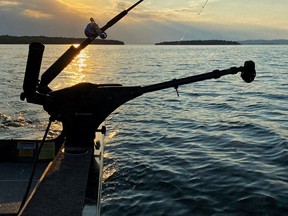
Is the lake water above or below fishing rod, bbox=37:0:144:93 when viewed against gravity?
below

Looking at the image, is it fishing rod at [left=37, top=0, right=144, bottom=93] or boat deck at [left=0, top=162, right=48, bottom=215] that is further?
boat deck at [left=0, top=162, right=48, bottom=215]

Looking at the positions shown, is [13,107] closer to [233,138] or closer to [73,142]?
[233,138]

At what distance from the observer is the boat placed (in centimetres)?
453

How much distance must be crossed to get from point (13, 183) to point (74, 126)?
9.32 ft

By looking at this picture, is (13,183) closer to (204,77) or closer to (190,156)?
(204,77)

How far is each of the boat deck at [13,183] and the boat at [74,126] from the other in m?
0.04

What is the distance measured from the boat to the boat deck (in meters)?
0.04

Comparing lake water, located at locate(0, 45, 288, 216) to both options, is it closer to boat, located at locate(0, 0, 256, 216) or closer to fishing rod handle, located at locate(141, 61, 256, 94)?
boat, located at locate(0, 0, 256, 216)

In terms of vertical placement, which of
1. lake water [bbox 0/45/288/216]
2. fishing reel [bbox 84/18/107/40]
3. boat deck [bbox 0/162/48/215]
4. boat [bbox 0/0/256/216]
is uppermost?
fishing reel [bbox 84/18/107/40]

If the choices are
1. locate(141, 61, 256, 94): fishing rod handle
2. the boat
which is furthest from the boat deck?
locate(141, 61, 256, 94): fishing rod handle

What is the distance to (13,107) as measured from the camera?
73.0ft

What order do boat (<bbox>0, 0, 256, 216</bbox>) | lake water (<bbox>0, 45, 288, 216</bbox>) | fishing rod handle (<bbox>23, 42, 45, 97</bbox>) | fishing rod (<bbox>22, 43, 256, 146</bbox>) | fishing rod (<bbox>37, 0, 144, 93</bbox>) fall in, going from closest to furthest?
fishing rod handle (<bbox>23, 42, 45, 97</bbox>)
boat (<bbox>0, 0, 256, 216</bbox>)
fishing rod (<bbox>37, 0, 144, 93</bbox>)
fishing rod (<bbox>22, 43, 256, 146</bbox>)
lake water (<bbox>0, 45, 288, 216</bbox>)

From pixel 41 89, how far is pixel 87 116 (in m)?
0.95

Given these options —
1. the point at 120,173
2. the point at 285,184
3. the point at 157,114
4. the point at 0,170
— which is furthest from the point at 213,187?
the point at 157,114
